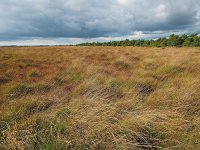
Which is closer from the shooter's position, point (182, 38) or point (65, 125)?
point (65, 125)

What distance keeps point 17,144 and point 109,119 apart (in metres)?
1.43

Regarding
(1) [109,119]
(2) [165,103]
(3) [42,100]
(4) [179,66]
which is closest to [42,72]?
(4) [179,66]

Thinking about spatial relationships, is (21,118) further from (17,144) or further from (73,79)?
(73,79)

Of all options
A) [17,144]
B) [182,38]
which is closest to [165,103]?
[17,144]

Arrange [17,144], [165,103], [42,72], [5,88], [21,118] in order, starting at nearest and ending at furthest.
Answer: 1. [17,144]
2. [21,118]
3. [165,103]
4. [5,88]
5. [42,72]

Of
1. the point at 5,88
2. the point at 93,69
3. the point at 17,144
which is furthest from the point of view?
the point at 93,69

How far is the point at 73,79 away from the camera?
11875 millimetres

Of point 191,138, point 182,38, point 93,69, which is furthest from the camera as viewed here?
point 182,38

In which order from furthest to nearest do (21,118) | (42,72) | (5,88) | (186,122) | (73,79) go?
1. (42,72)
2. (73,79)
3. (5,88)
4. (21,118)
5. (186,122)

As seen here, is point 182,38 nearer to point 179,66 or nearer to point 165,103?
point 179,66

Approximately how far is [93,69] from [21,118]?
25.1 ft

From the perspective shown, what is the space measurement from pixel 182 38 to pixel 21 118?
59769 millimetres

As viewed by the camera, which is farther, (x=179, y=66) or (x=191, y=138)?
(x=179, y=66)

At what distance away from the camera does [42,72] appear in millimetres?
15062
